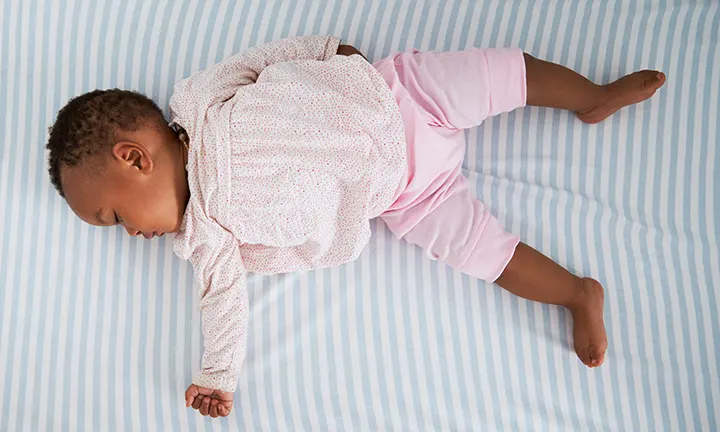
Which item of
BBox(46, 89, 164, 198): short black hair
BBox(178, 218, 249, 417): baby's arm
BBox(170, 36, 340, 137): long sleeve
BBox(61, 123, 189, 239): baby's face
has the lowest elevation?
BBox(178, 218, 249, 417): baby's arm

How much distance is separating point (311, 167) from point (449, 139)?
254mm

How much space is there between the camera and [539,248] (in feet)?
4.34

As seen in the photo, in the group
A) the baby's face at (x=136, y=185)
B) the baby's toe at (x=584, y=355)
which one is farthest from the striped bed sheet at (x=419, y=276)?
the baby's face at (x=136, y=185)

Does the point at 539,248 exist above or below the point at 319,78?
below

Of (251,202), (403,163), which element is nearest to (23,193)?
(251,202)

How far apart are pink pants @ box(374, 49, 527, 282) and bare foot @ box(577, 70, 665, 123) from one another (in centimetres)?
15

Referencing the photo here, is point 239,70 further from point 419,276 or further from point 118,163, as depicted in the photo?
point 419,276

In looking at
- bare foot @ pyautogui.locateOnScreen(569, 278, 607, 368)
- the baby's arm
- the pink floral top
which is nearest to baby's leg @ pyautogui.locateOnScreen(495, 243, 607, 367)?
bare foot @ pyautogui.locateOnScreen(569, 278, 607, 368)

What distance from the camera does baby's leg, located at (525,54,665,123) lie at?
4.20 feet

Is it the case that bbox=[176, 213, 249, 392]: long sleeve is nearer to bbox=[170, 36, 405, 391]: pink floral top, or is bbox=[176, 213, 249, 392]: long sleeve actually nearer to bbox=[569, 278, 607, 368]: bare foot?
bbox=[170, 36, 405, 391]: pink floral top

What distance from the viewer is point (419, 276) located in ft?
4.37

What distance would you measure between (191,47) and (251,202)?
39 centimetres

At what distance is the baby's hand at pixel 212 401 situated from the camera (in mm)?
1291

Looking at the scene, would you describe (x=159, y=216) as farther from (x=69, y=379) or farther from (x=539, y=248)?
(x=539, y=248)
